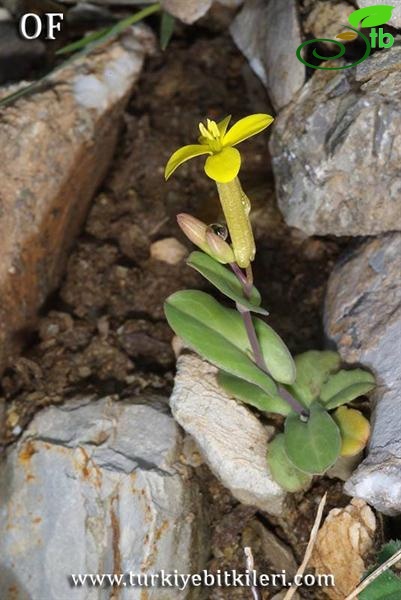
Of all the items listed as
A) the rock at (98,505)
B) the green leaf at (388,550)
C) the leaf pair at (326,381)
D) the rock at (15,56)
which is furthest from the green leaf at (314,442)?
the rock at (15,56)

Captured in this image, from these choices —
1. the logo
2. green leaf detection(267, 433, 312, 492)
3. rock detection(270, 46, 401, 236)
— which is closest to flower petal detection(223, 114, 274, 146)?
rock detection(270, 46, 401, 236)

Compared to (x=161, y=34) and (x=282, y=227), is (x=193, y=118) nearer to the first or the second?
(x=161, y=34)

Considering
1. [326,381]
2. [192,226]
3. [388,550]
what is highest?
[192,226]

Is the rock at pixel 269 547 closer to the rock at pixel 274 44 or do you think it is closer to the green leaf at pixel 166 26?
the rock at pixel 274 44

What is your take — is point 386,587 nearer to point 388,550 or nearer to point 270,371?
point 388,550

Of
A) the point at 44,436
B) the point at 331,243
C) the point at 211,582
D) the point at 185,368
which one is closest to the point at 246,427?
the point at 185,368

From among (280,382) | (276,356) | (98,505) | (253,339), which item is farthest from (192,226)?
(98,505)
